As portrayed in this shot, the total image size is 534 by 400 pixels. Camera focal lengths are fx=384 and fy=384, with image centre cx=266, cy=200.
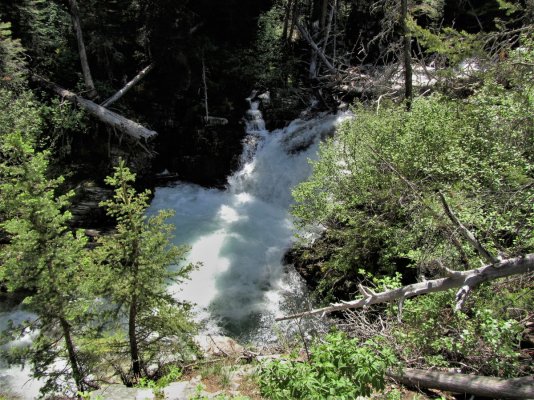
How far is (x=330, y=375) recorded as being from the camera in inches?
156

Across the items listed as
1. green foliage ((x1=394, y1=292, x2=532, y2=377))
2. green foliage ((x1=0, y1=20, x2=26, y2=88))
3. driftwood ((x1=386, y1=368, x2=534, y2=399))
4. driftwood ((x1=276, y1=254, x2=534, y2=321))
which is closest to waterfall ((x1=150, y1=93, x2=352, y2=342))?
green foliage ((x1=394, y1=292, x2=532, y2=377))

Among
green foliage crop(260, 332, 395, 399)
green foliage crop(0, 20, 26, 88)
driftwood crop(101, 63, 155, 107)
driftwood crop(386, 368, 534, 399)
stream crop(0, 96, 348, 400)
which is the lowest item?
stream crop(0, 96, 348, 400)

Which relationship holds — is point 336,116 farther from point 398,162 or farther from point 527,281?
point 527,281

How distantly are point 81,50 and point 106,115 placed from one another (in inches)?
117

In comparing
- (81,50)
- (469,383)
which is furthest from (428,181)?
(81,50)

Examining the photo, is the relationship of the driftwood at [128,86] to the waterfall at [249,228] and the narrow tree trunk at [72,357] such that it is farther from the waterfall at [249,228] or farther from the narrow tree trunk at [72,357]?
the narrow tree trunk at [72,357]

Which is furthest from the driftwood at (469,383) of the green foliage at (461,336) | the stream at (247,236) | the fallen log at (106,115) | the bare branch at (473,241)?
the fallen log at (106,115)

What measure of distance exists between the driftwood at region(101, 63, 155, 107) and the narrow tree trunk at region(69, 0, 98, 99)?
64cm

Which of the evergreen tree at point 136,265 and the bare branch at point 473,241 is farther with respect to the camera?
the evergreen tree at point 136,265

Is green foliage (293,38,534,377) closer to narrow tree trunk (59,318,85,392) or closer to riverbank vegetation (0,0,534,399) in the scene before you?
riverbank vegetation (0,0,534,399)

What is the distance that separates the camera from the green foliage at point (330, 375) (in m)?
3.84

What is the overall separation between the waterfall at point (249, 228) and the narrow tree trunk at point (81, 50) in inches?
186

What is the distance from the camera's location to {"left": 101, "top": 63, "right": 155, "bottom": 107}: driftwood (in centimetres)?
1546

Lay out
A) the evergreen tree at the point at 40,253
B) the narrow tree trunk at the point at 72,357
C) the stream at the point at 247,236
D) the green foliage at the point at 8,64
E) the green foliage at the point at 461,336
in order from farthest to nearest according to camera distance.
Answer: the green foliage at the point at 8,64
the stream at the point at 247,236
the narrow tree trunk at the point at 72,357
the evergreen tree at the point at 40,253
the green foliage at the point at 461,336
